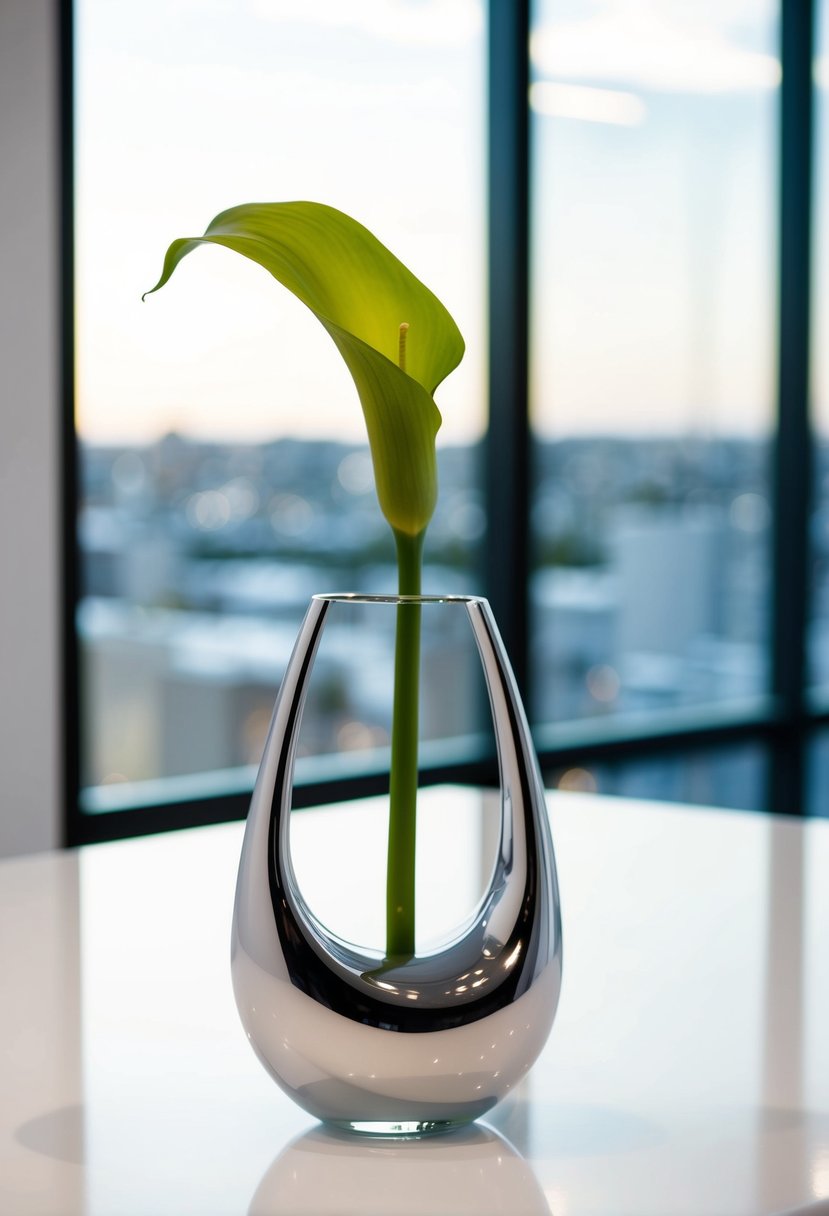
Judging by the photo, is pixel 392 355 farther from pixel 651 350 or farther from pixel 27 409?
pixel 651 350

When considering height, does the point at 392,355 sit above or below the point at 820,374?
below

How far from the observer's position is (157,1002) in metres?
0.81

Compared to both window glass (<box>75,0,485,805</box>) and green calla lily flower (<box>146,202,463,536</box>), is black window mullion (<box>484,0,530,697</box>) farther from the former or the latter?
green calla lily flower (<box>146,202,463,536</box>)

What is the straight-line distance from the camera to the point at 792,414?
3768 millimetres

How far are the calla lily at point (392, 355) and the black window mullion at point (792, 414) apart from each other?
3293mm

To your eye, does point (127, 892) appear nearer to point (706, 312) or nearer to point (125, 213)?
point (125, 213)

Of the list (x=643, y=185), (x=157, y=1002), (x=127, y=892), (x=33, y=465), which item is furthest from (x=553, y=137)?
(x=157, y=1002)

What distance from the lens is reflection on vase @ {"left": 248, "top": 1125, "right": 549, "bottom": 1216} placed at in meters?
0.55

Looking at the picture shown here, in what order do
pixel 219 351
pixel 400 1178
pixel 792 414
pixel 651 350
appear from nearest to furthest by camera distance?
1. pixel 400 1178
2. pixel 219 351
3. pixel 651 350
4. pixel 792 414

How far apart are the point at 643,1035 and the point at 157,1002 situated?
26 cm

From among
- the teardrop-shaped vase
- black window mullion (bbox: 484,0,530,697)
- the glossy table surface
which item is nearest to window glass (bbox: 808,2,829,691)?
black window mullion (bbox: 484,0,530,697)

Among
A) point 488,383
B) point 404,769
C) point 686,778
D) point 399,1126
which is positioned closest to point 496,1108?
point 399,1126

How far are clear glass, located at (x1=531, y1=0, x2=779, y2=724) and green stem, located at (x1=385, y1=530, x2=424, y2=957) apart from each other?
255cm

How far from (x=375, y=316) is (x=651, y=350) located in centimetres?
284
